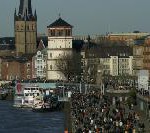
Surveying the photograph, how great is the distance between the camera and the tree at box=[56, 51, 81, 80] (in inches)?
5285

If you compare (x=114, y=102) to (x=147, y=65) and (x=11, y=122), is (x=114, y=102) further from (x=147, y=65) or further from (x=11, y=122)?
(x=147, y=65)

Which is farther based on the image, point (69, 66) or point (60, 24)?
point (60, 24)

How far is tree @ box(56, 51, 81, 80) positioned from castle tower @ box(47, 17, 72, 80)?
1.09 metres

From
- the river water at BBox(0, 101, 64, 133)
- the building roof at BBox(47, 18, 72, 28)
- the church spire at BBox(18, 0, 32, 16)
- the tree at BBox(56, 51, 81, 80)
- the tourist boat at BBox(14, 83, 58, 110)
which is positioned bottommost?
the river water at BBox(0, 101, 64, 133)

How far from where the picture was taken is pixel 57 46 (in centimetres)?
13775

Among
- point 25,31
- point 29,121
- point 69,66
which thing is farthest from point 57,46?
point 29,121

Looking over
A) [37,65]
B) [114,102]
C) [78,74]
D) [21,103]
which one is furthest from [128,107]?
[37,65]

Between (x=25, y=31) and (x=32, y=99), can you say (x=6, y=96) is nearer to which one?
(x=32, y=99)

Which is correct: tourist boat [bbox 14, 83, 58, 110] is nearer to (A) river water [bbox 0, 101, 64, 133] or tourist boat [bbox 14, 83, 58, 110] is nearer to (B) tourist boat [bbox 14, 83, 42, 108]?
(B) tourist boat [bbox 14, 83, 42, 108]

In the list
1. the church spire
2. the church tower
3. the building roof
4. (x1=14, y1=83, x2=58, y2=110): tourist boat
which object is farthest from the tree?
(x1=14, y1=83, x2=58, y2=110): tourist boat

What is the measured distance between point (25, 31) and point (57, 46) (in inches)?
902

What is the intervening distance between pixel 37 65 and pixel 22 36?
10.9 metres

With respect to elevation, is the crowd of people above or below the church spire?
below

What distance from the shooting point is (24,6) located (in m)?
156
